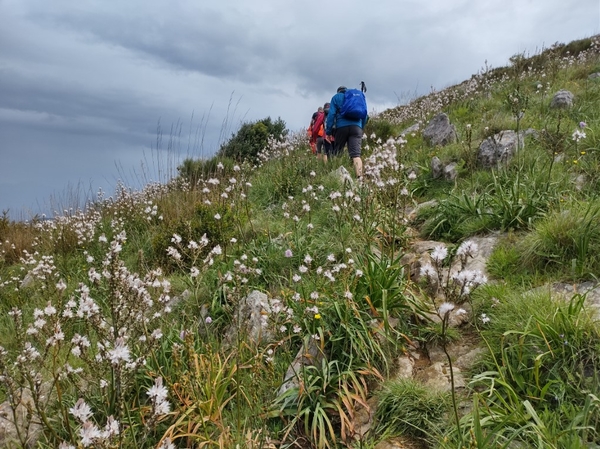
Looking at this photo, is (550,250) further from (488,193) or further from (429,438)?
(429,438)

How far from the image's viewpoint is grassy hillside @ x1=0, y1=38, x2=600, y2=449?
6.86 feet

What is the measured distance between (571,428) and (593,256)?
205 centimetres

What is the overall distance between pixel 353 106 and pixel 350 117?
0.25m

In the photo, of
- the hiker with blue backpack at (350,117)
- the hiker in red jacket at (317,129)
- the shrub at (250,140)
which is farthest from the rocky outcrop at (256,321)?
the shrub at (250,140)

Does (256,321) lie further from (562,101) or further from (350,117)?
(562,101)

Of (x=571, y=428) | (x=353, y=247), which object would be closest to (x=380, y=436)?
(x=571, y=428)

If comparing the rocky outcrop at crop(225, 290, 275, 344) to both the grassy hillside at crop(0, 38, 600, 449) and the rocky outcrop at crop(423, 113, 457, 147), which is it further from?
the rocky outcrop at crop(423, 113, 457, 147)

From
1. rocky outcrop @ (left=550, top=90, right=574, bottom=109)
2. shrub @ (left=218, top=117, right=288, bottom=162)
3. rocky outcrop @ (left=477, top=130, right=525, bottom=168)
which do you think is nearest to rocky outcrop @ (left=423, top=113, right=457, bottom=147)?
rocky outcrop @ (left=477, top=130, right=525, bottom=168)

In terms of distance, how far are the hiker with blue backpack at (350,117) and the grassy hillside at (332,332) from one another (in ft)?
8.22

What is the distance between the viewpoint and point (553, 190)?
15.9ft

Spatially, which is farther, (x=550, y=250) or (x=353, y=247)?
(x=353, y=247)

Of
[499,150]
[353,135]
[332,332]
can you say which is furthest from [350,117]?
[332,332]

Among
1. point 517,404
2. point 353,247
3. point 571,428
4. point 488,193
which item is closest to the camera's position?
point 571,428

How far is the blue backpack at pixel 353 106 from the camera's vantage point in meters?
8.35
